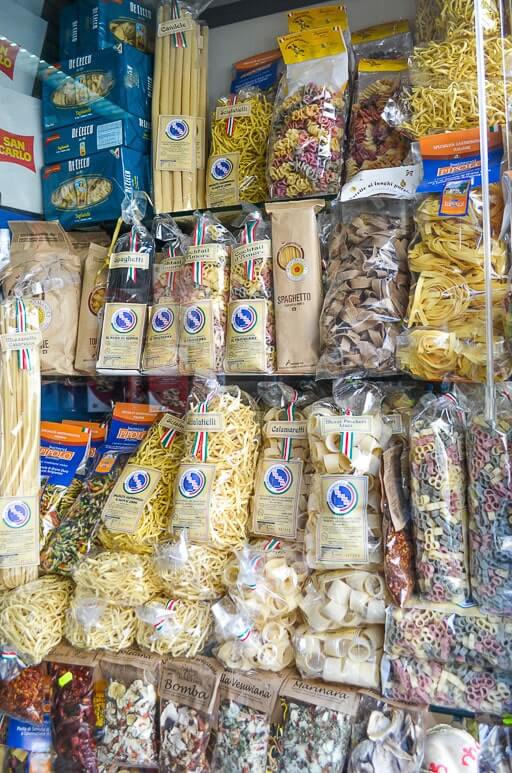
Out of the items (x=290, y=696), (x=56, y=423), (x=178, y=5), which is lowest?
(x=290, y=696)

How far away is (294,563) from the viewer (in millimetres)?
1787

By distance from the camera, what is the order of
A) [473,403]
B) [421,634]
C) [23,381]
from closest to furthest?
[421,634], [473,403], [23,381]

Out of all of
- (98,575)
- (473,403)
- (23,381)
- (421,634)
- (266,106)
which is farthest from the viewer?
(266,106)

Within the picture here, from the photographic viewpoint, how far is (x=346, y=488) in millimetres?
1694

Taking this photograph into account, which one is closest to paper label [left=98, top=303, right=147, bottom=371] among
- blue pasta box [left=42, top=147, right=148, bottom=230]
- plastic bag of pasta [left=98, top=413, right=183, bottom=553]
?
plastic bag of pasta [left=98, top=413, right=183, bottom=553]

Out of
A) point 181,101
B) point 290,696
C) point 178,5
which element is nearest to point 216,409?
point 290,696

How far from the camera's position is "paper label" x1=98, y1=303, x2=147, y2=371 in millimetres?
2059

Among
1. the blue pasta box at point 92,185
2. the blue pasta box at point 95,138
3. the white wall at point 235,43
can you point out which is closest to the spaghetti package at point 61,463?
the blue pasta box at point 92,185

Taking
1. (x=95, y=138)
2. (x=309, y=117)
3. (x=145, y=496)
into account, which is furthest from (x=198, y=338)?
(x=95, y=138)

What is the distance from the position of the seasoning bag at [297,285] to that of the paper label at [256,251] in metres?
0.03

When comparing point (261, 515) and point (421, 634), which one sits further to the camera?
point (261, 515)

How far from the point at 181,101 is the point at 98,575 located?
160 centimetres

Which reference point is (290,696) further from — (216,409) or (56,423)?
(56,423)

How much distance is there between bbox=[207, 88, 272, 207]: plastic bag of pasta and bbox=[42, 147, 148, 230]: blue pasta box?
28 cm
